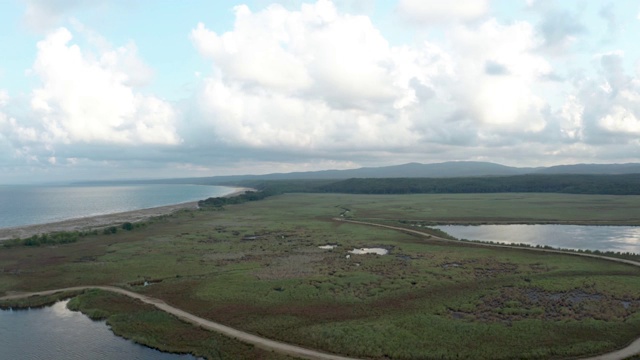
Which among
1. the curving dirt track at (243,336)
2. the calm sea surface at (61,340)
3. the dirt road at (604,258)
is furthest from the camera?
the calm sea surface at (61,340)

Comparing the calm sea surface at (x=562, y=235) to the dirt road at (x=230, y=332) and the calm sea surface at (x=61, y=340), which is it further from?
the calm sea surface at (x=61, y=340)

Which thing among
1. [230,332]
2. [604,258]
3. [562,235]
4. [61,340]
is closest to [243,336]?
[230,332]

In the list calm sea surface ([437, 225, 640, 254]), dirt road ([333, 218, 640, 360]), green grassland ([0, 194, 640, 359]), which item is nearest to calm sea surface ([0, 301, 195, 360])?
green grassland ([0, 194, 640, 359])

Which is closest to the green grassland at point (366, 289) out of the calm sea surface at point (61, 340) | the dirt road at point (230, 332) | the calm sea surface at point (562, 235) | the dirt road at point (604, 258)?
the dirt road at point (604, 258)

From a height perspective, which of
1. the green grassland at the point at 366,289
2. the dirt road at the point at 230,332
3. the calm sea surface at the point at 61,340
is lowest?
the calm sea surface at the point at 61,340

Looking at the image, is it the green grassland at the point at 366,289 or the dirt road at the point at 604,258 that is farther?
the green grassland at the point at 366,289

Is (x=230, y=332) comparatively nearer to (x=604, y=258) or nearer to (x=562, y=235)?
(x=604, y=258)

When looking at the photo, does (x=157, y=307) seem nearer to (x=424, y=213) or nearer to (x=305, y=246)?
(x=305, y=246)
